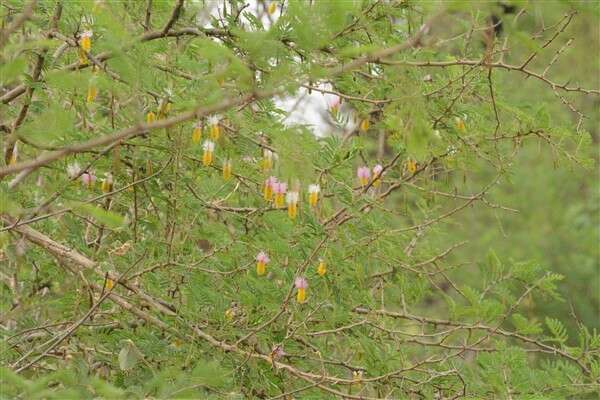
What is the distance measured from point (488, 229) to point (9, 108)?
23.0 ft

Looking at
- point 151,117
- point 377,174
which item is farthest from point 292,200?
point 377,174

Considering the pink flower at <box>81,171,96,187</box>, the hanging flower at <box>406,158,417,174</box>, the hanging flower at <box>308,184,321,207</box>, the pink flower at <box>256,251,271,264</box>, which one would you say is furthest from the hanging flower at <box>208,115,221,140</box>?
the hanging flower at <box>406,158,417,174</box>

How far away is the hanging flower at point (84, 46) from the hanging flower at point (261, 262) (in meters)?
0.67

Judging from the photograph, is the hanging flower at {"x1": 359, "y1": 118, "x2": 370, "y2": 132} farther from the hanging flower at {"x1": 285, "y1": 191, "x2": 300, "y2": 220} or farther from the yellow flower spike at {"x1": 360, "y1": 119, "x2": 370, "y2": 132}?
the hanging flower at {"x1": 285, "y1": 191, "x2": 300, "y2": 220}

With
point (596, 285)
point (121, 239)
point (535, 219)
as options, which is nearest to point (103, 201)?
point (121, 239)

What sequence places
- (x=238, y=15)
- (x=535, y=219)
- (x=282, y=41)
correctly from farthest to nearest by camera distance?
(x=535, y=219) < (x=238, y=15) < (x=282, y=41)

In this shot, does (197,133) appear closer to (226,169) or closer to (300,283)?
(226,169)

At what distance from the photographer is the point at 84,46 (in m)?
2.37

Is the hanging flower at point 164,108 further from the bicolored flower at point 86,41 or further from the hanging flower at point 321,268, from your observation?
the hanging flower at point 321,268

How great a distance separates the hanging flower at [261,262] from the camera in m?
2.72

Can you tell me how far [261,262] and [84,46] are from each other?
2.38 feet

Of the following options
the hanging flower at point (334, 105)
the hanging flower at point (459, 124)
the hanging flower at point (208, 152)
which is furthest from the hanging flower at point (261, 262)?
the hanging flower at point (459, 124)

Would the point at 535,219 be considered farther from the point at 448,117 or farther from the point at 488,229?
the point at 448,117

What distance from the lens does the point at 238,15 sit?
258 centimetres
